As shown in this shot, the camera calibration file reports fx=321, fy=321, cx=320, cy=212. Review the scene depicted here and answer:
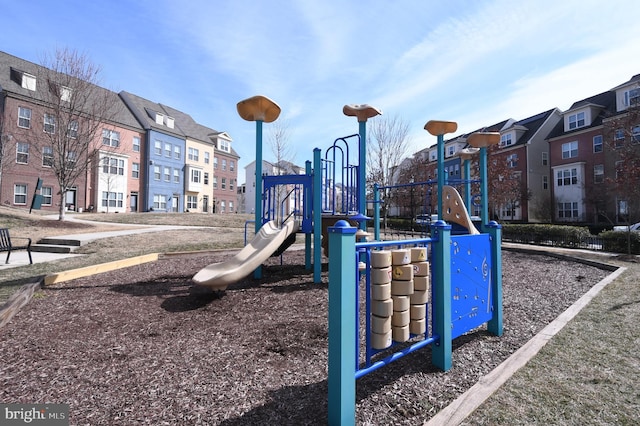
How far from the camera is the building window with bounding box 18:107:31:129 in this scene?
81.5ft

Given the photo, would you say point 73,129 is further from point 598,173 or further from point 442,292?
point 598,173

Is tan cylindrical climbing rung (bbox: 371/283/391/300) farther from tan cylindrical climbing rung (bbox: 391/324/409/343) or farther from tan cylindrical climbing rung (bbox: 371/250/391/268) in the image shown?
tan cylindrical climbing rung (bbox: 391/324/409/343)

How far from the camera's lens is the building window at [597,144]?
89.6ft

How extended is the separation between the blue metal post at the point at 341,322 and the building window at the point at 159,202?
3836 centimetres

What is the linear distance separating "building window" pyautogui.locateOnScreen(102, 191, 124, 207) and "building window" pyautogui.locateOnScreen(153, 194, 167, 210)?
3.72 m

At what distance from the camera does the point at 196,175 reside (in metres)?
40.7

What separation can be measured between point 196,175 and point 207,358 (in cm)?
4055

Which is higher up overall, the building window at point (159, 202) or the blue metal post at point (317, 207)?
the building window at point (159, 202)

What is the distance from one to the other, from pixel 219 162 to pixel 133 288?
41936 millimetres

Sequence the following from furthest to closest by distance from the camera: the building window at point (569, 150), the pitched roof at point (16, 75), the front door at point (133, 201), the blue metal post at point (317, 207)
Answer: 1. the front door at point (133, 201)
2. the building window at point (569, 150)
3. the pitched roof at point (16, 75)
4. the blue metal post at point (317, 207)

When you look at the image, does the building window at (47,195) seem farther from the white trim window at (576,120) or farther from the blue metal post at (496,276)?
the white trim window at (576,120)

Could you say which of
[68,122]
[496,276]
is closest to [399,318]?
[496,276]

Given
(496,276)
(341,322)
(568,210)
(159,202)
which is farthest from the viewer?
(159,202)

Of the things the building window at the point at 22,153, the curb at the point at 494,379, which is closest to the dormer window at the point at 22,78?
the building window at the point at 22,153
